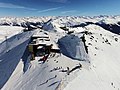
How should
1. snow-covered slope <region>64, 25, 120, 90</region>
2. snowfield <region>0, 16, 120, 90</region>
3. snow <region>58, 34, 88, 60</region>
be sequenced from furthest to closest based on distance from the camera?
snow <region>58, 34, 88, 60</region>
snowfield <region>0, 16, 120, 90</region>
snow-covered slope <region>64, 25, 120, 90</region>

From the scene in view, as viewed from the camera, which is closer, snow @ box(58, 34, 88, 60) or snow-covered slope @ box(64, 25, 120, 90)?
snow-covered slope @ box(64, 25, 120, 90)

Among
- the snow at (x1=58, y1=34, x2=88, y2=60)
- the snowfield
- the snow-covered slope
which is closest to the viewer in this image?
the snow-covered slope

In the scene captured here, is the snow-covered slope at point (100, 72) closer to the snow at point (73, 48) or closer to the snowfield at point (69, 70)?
the snowfield at point (69, 70)

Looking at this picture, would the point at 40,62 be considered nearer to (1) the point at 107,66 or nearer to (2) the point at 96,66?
(2) the point at 96,66

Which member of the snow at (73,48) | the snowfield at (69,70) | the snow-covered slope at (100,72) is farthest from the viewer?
the snow at (73,48)

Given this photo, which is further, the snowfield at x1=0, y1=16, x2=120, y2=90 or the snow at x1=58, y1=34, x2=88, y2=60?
the snow at x1=58, y1=34, x2=88, y2=60

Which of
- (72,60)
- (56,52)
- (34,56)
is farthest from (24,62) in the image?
(72,60)

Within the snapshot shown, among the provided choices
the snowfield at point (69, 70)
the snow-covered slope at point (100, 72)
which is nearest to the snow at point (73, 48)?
the snowfield at point (69, 70)

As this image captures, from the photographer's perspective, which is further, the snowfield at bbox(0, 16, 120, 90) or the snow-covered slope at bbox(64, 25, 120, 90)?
the snowfield at bbox(0, 16, 120, 90)

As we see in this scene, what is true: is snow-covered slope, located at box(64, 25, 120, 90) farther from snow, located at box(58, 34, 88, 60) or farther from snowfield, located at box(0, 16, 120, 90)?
snow, located at box(58, 34, 88, 60)

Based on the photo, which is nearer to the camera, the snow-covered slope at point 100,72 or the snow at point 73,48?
the snow-covered slope at point 100,72

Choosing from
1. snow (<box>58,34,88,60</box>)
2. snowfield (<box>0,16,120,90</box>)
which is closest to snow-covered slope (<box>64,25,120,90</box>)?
snowfield (<box>0,16,120,90</box>)

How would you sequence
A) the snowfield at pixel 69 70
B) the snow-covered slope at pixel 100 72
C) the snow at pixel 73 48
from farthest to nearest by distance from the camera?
the snow at pixel 73 48, the snowfield at pixel 69 70, the snow-covered slope at pixel 100 72
